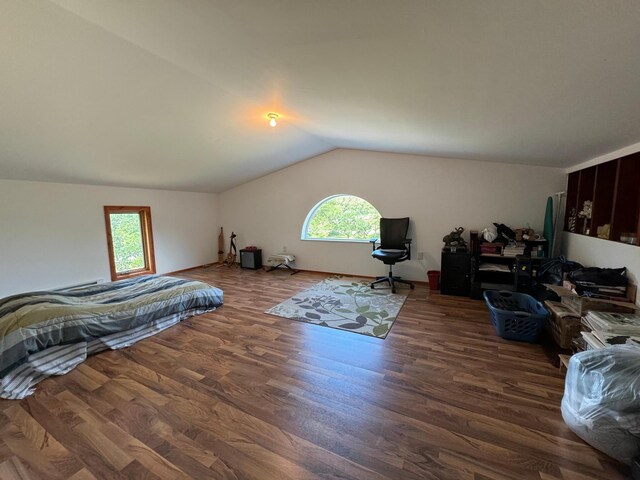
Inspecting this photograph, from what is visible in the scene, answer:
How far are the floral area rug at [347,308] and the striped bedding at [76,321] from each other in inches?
43.3

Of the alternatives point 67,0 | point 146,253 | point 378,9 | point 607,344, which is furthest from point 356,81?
point 146,253

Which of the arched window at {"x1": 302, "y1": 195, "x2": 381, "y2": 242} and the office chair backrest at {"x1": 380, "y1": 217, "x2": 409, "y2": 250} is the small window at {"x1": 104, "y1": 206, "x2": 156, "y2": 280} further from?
the office chair backrest at {"x1": 380, "y1": 217, "x2": 409, "y2": 250}

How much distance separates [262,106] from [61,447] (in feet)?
9.96

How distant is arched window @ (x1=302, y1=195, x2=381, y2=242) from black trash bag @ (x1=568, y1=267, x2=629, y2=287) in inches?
113

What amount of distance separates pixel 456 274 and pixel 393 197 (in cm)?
160

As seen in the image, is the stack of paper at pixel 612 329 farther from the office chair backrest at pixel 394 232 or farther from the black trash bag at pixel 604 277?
the office chair backrest at pixel 394 232

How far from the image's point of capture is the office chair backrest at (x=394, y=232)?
432cm

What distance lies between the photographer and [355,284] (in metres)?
4.45

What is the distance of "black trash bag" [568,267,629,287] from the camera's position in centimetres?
217

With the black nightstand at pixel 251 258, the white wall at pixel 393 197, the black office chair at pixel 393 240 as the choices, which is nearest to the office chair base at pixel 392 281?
the black office chair at pixel 393 240

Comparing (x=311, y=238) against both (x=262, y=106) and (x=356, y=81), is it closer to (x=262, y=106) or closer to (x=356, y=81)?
(x=262, y=106)

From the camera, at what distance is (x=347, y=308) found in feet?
11.1

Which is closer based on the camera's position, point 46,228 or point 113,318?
point 113,318

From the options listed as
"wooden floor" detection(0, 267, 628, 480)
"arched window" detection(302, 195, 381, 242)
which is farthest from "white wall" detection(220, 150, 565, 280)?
"wooden floor" detection(0, 267, 628, 480)
